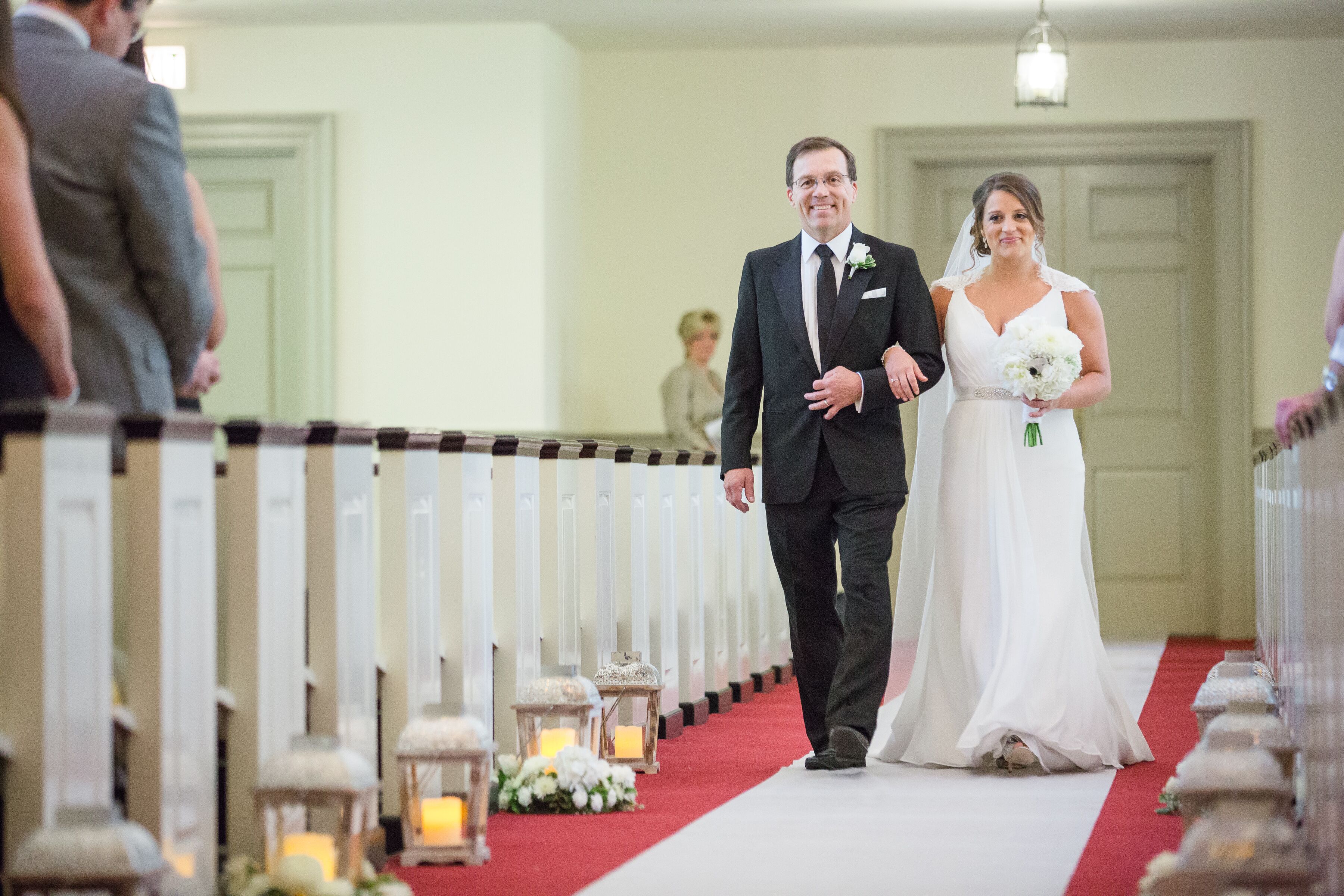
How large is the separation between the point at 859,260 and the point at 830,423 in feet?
1.37

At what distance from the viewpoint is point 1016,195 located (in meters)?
4.70

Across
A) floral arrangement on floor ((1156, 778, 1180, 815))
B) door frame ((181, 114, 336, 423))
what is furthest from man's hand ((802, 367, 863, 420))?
door frame ((181, 114, 336, 423))

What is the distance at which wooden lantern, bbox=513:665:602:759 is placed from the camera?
3.94 metres

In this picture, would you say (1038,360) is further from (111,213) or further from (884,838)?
(111,213)

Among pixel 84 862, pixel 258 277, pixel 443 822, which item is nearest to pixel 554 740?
pixel 443 822

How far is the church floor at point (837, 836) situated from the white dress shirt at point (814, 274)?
108 centimetres

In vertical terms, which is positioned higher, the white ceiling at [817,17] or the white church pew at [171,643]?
the white ceiling at [817,17]

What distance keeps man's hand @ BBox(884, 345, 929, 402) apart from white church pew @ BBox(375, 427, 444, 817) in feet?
3.99

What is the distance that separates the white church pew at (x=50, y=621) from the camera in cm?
231

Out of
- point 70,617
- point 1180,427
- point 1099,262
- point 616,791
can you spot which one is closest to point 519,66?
point 1099,262

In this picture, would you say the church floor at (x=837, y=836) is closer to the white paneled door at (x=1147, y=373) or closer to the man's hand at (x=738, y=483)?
the man's hand at (x=738, y=483)

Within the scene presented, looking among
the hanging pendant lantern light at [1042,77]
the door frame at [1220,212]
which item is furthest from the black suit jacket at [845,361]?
the door frame at [1220,212]

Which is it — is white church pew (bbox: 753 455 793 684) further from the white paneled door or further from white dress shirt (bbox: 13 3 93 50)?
white dress shirt (bbox: 13 3 93 50)

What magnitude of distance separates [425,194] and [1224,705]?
6.66 meters
